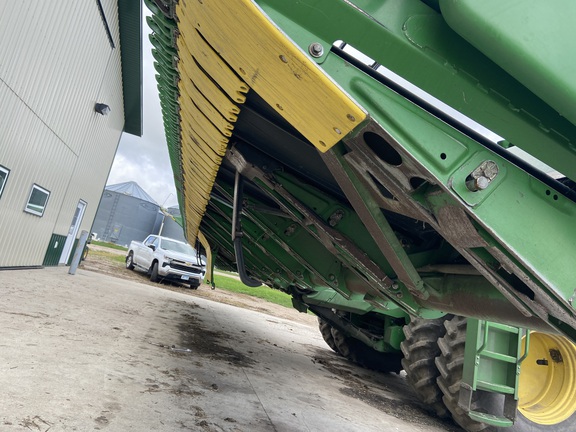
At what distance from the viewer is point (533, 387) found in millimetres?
4105

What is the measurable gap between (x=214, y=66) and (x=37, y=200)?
330 inches

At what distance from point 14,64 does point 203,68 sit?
6.06 meters

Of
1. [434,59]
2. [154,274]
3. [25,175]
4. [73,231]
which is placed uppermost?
[25,175]

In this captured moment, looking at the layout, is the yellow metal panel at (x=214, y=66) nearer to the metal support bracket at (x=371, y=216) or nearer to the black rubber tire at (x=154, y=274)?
the metal support bracket at (x=371, y=216)

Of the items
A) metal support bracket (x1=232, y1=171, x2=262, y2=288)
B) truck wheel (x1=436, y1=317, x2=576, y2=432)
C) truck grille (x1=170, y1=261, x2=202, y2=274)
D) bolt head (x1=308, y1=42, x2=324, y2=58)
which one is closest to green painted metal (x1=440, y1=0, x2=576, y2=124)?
bolt head (x1=308, y1=42, x2=324, y2=58)

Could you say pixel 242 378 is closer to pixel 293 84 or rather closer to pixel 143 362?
pixel 143 362

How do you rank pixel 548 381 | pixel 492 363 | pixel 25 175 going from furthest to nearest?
pixel 25 175 → pixel 548 381 → pixel 492 363

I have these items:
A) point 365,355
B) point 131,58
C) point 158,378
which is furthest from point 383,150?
point 131,58

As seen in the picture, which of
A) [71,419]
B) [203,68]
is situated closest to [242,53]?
[203,68]

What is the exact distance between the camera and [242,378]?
161 inches

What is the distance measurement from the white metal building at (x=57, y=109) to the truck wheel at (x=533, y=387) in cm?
681

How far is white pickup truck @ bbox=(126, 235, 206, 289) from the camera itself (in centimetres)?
1323

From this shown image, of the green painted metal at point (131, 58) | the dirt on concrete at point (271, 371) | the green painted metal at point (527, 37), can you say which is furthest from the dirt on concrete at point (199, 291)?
the green painted metal at point (527, 37)

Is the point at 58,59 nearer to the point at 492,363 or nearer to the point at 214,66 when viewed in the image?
the point at 214,66
